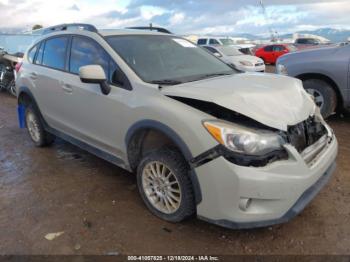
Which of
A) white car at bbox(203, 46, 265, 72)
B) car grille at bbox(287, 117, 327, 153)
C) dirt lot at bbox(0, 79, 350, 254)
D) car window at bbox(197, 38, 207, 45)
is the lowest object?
car window at bbox(197, 38, 207, 45)

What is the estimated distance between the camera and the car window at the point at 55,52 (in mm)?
4613

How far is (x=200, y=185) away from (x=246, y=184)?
1.25ft

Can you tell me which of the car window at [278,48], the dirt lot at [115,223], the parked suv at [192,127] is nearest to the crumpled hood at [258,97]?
the parked suv at [192,127]

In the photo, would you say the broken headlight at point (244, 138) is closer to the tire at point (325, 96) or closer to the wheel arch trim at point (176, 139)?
the wheel arch trim at point (176, 139)

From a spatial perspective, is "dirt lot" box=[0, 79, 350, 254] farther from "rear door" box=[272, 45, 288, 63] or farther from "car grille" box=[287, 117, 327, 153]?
"rear door" box=[272, 45, 288, 63]

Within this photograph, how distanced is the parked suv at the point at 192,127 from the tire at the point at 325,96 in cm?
259

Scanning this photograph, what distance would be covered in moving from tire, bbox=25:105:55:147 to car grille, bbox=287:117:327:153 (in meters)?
3.63

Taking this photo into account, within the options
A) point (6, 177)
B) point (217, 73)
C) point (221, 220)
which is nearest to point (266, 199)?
point (221, 220)

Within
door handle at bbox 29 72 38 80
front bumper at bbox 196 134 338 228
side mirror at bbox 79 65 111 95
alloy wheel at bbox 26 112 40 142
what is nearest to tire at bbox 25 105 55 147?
alloy wheel at bbox 26 112 40 142

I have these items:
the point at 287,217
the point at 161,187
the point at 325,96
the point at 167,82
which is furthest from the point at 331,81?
the point at 161,187

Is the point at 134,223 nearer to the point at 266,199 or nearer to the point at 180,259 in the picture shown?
the point at 180,259

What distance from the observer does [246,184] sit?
8.70ft

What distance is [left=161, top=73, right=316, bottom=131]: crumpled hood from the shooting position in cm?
287

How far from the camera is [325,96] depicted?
242 inches
